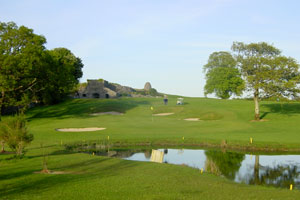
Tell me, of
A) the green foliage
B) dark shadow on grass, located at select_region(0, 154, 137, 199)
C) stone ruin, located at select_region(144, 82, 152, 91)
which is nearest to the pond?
dark shadow on grass, located at select_region(0, 154, 137, 199)

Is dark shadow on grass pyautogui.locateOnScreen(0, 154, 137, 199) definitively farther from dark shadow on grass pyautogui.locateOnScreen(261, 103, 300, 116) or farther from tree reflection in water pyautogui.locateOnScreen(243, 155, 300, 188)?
dark shadow on grass pyautogui.locateOnScreen(261, 103, 300, 116)

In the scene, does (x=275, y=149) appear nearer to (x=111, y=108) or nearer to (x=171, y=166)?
(x=171, y=166)

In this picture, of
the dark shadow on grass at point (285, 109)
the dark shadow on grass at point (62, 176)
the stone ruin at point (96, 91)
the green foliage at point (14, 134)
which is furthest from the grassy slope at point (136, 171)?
the stone ruin at point (96, 91)

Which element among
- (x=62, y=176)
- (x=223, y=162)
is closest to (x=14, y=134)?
(x=62, y=176)

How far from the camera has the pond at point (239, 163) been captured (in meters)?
20.4

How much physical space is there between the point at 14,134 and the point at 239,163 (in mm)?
17110

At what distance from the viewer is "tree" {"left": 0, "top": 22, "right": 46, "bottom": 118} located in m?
46.0

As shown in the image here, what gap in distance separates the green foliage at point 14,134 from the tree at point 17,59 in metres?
25.7

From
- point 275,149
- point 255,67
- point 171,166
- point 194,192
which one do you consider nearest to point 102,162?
point 171,166

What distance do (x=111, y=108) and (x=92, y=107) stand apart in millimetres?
4290

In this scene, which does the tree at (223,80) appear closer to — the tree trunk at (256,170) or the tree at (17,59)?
the tree at (17,59)

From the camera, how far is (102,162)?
842 inches

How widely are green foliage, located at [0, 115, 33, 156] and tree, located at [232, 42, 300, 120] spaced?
115 feet

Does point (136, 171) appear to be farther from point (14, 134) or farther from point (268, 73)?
point (268, 73)
